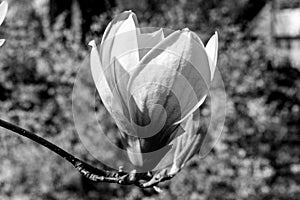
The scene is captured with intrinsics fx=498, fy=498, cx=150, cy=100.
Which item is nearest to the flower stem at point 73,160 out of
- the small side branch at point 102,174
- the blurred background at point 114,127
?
the small side branch at point 102,174

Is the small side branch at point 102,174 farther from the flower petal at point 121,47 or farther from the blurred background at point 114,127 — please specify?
the blurred background at point 114,127

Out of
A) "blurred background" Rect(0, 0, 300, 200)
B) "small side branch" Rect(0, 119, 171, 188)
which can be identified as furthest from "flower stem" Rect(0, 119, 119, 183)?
"blurred background" Rect(0, 0, 300, 200)

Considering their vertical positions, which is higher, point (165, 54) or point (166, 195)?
point (165, 54)

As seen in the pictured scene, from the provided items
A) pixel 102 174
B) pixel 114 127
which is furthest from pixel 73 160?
pixel 114 127

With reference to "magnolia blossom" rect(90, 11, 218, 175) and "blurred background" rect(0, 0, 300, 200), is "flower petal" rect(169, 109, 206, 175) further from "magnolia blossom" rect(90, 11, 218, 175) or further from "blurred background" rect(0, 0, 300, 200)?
"blurred background" rect(0, 0, 300, 200)

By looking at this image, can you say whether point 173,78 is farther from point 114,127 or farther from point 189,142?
point 114,127

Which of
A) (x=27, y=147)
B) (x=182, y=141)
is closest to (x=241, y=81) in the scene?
(x=27, y=147)

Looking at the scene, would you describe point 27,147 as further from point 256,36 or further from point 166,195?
point 256,36
